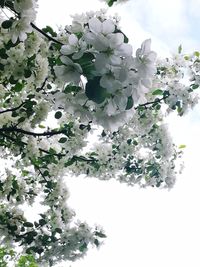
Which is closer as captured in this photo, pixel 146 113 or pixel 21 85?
pixel 21 85

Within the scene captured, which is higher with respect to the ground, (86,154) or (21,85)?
(86,154)

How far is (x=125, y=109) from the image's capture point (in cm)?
202

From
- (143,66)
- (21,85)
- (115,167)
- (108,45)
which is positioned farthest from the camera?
(115,167)

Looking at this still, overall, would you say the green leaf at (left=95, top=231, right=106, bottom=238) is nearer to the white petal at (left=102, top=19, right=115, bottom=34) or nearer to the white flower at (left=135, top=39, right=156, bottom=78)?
the white flower at (left=135, top=39, right=156, bottom=78)

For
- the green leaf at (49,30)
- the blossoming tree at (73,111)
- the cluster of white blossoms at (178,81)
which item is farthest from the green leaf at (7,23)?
the cluster of white blossoms at (178,81)

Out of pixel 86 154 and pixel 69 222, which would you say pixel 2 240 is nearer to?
pixel 69 222

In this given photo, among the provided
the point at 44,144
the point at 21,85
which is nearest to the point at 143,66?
the point at 21,85

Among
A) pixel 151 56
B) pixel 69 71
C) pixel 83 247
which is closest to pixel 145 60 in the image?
pixel 151 56

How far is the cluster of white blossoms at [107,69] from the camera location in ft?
5.98

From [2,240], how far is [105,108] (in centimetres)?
442

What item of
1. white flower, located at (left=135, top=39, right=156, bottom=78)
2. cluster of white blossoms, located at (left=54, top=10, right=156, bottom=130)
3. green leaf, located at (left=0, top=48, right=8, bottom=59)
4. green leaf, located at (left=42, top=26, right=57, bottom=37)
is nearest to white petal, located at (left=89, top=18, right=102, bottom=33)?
cluster of white blossoms, located at (left=54, top=10, right=156, bottom=130)

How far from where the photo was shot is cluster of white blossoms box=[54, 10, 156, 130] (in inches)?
71.7

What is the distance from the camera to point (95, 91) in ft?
6.25

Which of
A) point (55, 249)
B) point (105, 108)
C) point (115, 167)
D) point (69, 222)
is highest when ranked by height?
point (115, 167)
